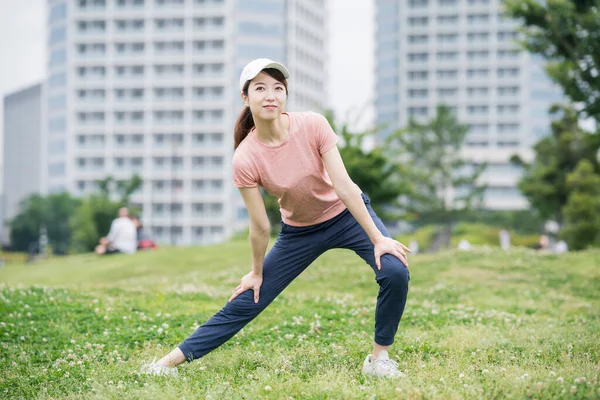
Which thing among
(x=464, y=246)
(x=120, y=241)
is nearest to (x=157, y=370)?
(x=120, y=241)

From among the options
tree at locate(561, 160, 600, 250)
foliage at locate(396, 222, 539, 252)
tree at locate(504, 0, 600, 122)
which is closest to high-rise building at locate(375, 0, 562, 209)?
foliage at locate(396, 222, 539, 252)

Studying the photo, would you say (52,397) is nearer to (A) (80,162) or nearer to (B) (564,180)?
(B) (564,180)

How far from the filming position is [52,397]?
593 centimetres

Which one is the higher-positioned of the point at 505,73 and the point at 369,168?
the point at 505,73

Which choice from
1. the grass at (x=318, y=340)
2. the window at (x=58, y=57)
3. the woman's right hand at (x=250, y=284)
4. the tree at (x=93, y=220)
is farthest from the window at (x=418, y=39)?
the woman's right hand at (x=250, y=284)

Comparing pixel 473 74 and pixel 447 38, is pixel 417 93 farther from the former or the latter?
pixel 447 38

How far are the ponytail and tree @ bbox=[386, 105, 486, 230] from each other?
61840 millimetres

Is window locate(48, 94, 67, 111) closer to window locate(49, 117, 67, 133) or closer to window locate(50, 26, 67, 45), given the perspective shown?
window locate(49, 117, 67, 133)

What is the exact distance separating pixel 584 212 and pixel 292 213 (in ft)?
90.5

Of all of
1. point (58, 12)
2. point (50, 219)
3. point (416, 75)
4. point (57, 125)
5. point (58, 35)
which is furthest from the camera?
point (416, 75)

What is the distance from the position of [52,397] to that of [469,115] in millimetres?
125176

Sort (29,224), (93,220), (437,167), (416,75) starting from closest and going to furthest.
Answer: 1. (93,220)
2. (437,167)
3. (29,224)
4. (416,75)

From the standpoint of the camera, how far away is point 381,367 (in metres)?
6.02

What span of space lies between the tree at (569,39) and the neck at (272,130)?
12378 millimetres
